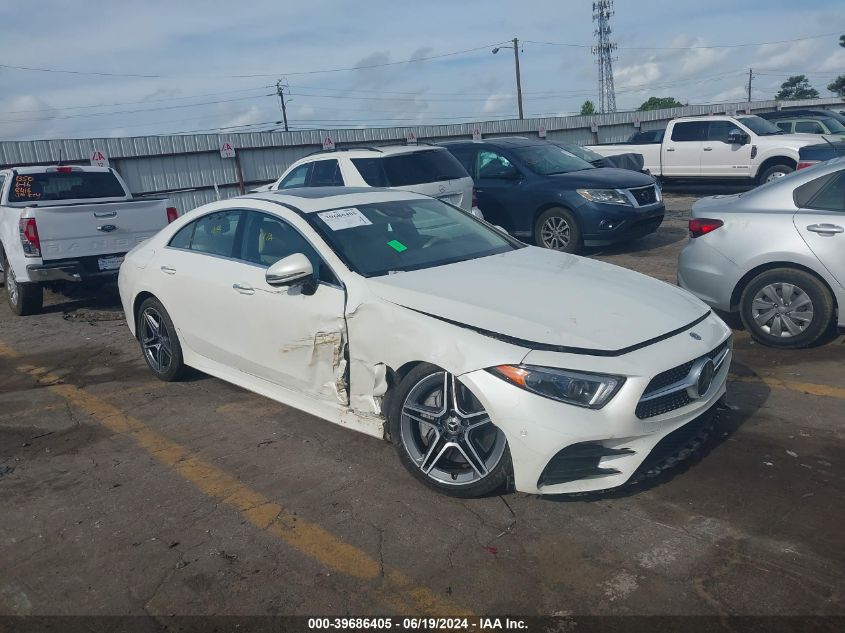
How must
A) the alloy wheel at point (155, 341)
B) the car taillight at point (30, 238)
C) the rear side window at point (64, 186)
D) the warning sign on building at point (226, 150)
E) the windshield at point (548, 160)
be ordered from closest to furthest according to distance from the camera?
1. the alloy wheel at point (155, 341)
2. the car taillight at point (30, 238)
3. the rear side window at point (64, 186)
4. the windshield at point (548, 160)
5. the warning sign on building at point (226, 150)

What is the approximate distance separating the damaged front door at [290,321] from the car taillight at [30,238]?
468 centimetres

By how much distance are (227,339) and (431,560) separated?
8.25 ft

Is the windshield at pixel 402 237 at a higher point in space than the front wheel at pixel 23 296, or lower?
higher

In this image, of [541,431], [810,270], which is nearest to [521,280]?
[541,431]

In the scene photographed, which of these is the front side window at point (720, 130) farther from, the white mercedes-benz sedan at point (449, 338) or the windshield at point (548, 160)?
the white mercedes-benz sedan at point (449, 338)

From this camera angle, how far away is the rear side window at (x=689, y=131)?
1667 centimetres

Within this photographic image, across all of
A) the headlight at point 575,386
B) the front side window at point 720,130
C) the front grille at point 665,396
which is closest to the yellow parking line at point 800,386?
the front grille at point 665,396

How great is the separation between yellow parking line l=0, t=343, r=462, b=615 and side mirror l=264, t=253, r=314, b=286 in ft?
3.86

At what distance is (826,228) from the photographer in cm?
582

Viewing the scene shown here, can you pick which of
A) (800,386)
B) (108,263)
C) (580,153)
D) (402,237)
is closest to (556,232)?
(580,153)

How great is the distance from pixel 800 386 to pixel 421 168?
6090 mm

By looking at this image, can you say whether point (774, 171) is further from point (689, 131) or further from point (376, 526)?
point (376, 526)

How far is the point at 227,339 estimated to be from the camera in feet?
17.2

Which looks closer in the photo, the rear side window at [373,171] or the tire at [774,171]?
the rear side window at [373,171]
